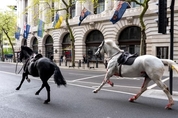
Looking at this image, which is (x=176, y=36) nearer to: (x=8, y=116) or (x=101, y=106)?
(x=101, y=106)

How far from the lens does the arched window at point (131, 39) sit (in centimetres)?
3031

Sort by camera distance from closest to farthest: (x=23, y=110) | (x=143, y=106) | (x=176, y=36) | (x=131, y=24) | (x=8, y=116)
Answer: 1. (x=8, y=116)
2. (x=23, y=110)
3. (x=143, y=106)
4. (x=176, y=36)
5. (x=131, y=24)

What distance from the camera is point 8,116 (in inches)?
222

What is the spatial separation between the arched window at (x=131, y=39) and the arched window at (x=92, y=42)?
4209 millimetres

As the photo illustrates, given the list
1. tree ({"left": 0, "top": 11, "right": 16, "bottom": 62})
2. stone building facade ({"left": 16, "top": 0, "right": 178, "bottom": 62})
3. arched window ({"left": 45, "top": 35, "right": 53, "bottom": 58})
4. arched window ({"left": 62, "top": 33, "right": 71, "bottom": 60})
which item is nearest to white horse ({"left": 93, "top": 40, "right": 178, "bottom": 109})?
stone building facade ({"left": 16, "top": 0, "right": 178, "bottom": 62})

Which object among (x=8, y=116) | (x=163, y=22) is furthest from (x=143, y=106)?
(x=8, y=116)

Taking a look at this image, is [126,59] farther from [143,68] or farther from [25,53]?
[25,53]

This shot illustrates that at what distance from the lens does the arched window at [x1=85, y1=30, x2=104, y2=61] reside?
35375 millimetres

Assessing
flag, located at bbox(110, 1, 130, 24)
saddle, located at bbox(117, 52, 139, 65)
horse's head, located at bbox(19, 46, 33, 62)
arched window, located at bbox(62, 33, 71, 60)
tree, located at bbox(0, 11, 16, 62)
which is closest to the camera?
saddle, located at bbox(117, 52, 139, 65)

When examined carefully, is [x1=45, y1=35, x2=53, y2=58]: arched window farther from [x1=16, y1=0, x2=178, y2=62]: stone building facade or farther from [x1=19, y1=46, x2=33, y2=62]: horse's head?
[x1=19, y1=46, x2=33, y2=62]: horse's head

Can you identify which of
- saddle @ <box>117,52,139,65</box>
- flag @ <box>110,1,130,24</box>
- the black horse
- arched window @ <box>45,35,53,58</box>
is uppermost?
flag @ <box>110,1,130,24</box>

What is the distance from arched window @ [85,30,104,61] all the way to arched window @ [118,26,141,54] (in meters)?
4.21

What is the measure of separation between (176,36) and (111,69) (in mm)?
21050

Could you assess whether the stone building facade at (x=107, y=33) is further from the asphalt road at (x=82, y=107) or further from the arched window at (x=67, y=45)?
the asphalt road at (x=82, y=107)
